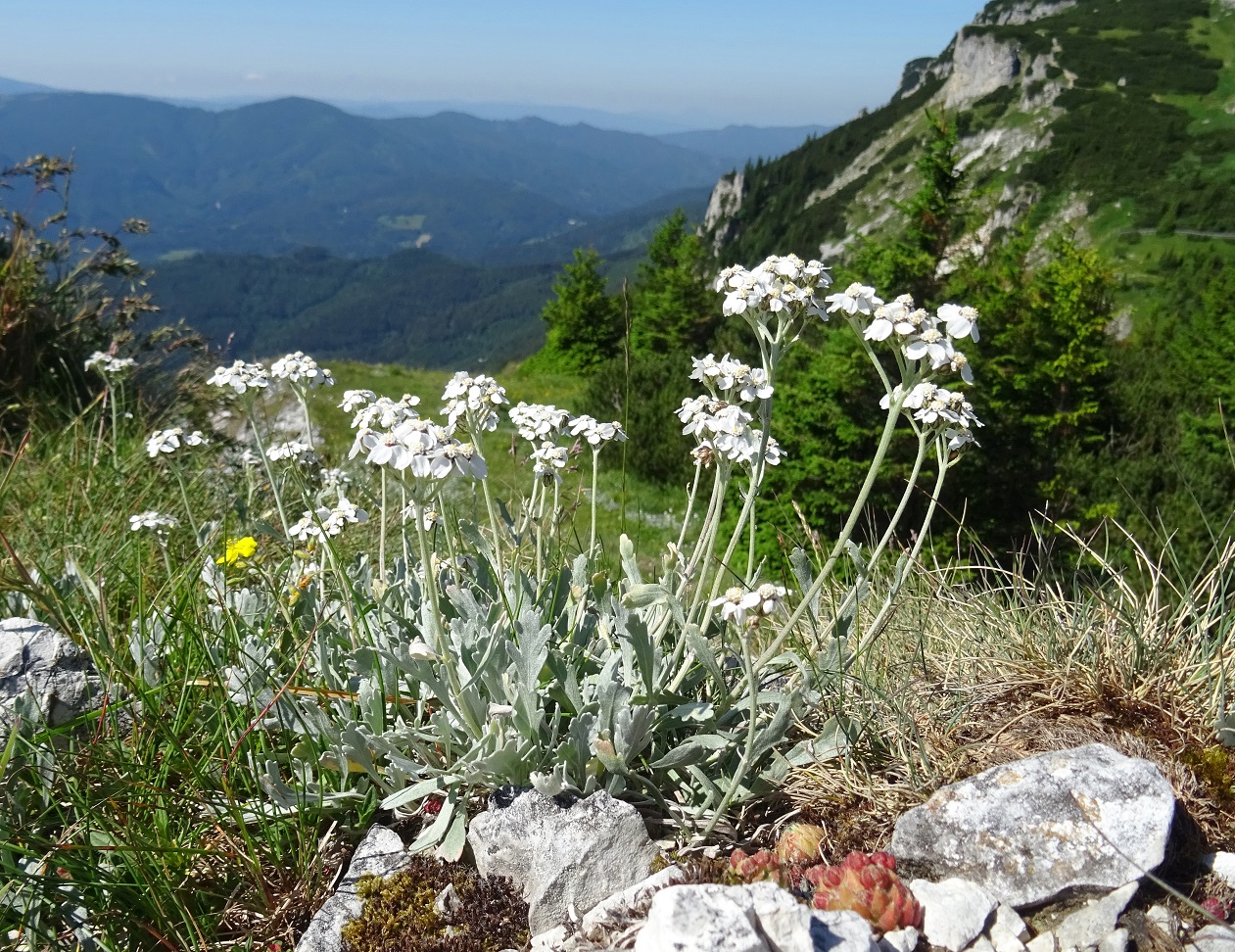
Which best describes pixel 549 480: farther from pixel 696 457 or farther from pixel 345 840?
pixel 345 840

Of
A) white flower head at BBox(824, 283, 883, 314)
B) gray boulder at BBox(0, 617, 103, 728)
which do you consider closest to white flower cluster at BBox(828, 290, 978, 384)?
white flower head at BBox(824, 283, 883, 314)

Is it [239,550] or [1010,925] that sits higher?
[239,550]

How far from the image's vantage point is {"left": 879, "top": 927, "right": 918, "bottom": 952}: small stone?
2213 mm

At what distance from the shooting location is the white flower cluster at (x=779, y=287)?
9.30 ft

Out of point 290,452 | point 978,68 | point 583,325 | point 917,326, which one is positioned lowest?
point 583,325

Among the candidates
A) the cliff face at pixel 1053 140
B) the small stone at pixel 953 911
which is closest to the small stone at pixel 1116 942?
the small stone at pixel 953 911

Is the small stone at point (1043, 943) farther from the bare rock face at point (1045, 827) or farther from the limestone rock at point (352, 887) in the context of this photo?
the limestone rock at point (352, 887)

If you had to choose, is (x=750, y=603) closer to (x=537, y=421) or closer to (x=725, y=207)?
(x=537, y=421)

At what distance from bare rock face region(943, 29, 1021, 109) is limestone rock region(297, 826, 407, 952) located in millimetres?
112471

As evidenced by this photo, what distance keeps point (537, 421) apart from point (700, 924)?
6.66 feet

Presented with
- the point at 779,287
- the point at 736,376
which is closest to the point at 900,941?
the point at 736,376

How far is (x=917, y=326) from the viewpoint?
2709 mm

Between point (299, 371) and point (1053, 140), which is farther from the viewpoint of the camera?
point (1053, 140)

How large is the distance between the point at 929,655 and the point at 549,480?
5.81 ft
